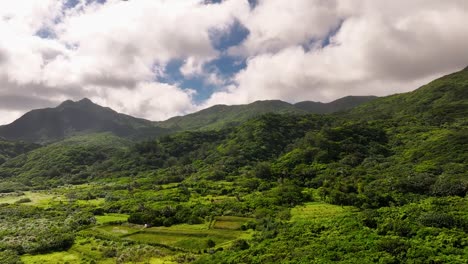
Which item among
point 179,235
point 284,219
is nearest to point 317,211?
point 284,219

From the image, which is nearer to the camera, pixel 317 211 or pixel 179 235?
pixel 179 235

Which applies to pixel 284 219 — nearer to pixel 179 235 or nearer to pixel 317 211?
pixel 317 211

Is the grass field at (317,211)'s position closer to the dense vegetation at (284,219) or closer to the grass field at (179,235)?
the dense vegetation at (284,219)

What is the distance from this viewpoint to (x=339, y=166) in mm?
190000

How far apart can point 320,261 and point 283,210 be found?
5451cm

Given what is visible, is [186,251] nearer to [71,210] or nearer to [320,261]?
[320,261]

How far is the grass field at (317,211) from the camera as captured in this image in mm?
109312

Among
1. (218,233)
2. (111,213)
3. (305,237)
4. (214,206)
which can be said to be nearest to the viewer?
(305,237)

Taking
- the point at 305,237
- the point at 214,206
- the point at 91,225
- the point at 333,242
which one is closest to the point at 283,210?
the point at 214,206

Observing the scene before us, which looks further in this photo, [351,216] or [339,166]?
[339,166]

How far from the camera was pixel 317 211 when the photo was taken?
118 meters

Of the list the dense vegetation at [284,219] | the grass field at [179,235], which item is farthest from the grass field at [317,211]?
the grass field at [179,235]

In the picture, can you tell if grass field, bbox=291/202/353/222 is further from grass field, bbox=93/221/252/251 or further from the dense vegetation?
grass field, bbox=93/221/252/251

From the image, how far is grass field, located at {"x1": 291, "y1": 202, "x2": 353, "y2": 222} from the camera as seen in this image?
10931 centimetres
